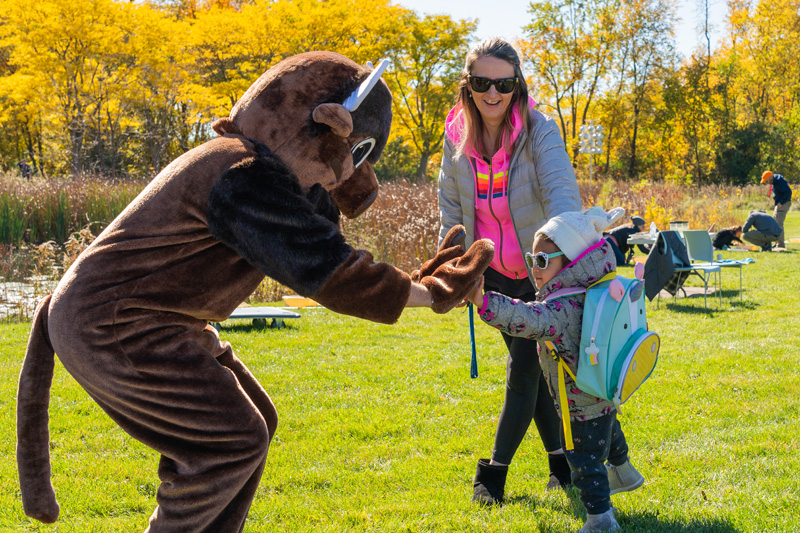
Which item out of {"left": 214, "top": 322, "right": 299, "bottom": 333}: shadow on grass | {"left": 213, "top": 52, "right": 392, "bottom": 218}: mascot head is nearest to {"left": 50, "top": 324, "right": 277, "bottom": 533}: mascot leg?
{"left": 213, "top": 52, "right": 392, "bottom": 218}: mascot head

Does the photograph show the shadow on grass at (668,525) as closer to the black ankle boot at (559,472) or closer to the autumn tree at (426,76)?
the black ankle boot at (559,472)

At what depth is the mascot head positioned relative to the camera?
2.21 m

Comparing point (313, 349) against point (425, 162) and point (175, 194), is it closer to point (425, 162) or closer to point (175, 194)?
point (175, 194)

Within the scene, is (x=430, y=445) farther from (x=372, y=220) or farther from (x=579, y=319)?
(x=372, y=220)

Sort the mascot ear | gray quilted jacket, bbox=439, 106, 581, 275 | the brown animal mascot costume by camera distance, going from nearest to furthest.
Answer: the brown animal mascot costume < the mascot ear < gray quilted jacket, bbox=439, 106, 581, 275

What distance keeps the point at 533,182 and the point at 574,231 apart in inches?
18.9

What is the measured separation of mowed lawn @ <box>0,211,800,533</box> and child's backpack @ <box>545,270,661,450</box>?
2.36 ft

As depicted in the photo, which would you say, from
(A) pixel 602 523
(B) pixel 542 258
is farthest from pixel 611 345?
(A) pixel 602 523

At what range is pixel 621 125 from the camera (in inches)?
1511

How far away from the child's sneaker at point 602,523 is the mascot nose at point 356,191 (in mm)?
1657

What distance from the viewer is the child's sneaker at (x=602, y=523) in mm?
3047

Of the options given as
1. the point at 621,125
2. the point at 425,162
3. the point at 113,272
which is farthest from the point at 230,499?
the point at 621,125

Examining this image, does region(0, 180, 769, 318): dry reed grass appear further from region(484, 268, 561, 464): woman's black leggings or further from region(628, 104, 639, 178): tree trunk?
region(628, 104, 639, 178): tree trunk

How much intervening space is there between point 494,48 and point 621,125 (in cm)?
3743
